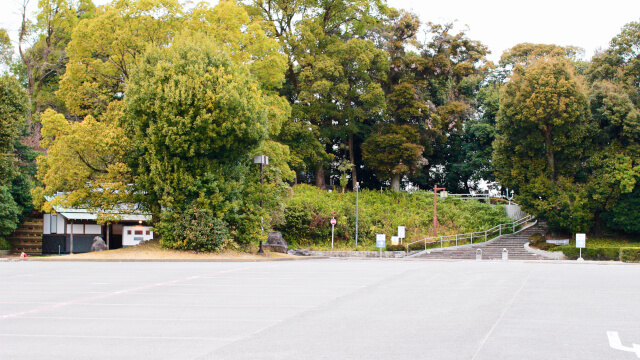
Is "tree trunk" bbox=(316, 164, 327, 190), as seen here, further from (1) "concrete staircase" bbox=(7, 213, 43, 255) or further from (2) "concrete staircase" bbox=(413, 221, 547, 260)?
(1) "concrete staircase" bbox=(7, 213, 43, 255)

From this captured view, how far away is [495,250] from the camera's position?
4228cm

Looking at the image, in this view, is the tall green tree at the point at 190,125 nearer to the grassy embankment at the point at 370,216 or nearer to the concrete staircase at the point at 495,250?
the grassy embankment at the point at 370,216

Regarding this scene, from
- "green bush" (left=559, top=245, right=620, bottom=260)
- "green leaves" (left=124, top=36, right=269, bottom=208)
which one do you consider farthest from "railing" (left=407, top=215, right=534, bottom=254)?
"green leaves" (left=124, top=36, right=269, bottom=208)

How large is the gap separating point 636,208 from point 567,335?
36647 mm

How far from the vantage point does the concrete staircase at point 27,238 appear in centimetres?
4328

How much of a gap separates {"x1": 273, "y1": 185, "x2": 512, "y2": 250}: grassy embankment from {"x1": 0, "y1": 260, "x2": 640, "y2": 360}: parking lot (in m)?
24.7

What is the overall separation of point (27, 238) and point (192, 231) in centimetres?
2235

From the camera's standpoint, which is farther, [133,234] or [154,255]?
[133,234]

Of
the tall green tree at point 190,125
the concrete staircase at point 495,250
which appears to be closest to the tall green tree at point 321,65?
the concrete staircase at point 495,250

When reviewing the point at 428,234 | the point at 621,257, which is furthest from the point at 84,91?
the point at 621,257

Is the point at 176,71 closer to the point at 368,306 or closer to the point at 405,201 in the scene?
the point at 368,306

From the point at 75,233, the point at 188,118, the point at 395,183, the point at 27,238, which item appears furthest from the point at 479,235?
the point at 27,238

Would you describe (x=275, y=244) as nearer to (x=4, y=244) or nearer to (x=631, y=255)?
(x=4, y=244)

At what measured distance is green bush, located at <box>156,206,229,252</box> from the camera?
27047mm
